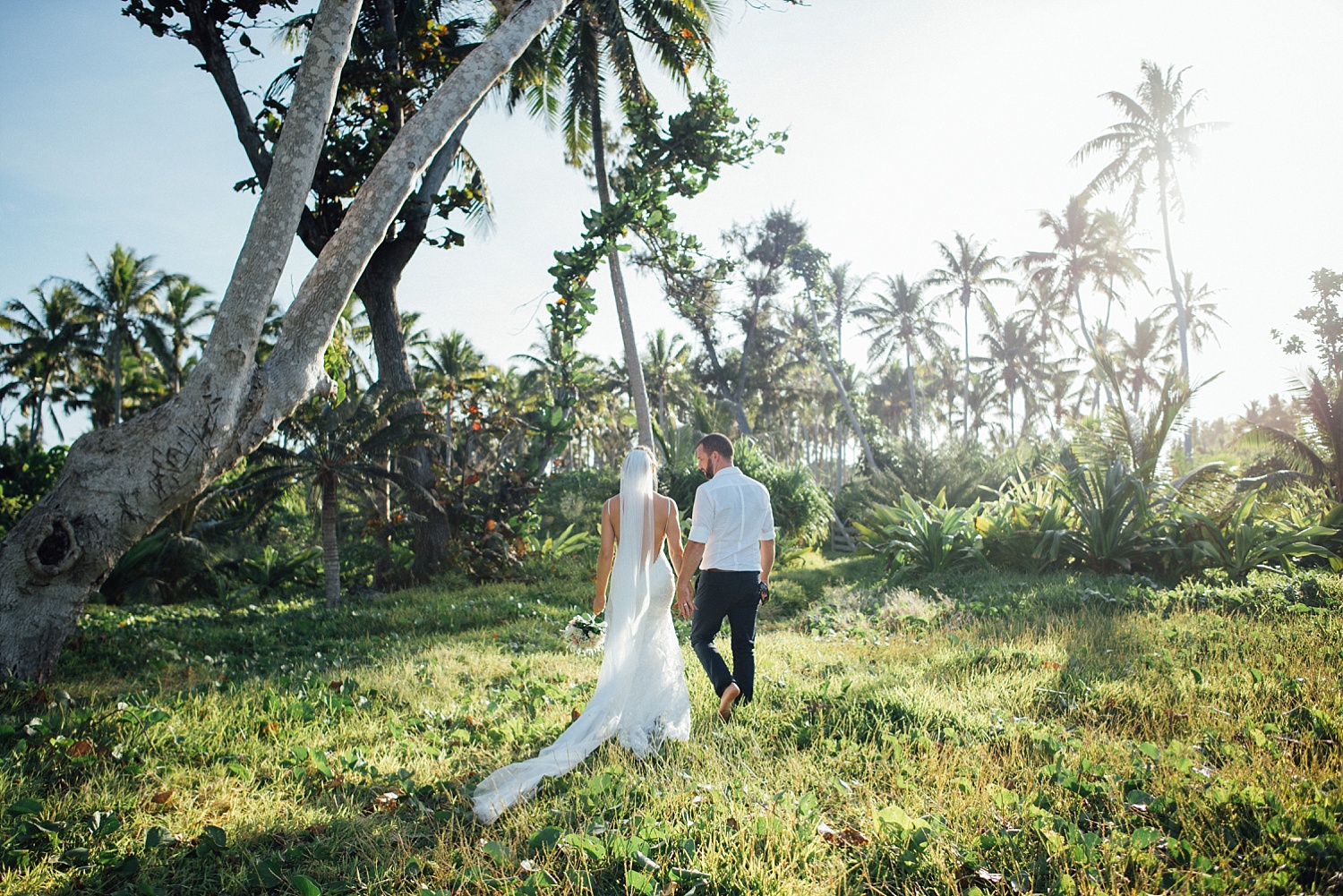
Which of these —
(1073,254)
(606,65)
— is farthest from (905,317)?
(606,65)

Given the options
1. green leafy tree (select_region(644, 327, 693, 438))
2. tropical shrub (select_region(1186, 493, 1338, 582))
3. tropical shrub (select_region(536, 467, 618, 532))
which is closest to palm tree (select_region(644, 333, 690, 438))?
green leafy tree (select_region(644, 327, 693, 438))

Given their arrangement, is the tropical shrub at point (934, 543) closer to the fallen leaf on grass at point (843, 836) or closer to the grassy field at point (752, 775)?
the grassy field at point (752, 775)

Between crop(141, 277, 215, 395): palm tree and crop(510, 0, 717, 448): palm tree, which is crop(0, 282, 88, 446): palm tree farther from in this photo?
crop(510, 0, 717, 448): palm tree

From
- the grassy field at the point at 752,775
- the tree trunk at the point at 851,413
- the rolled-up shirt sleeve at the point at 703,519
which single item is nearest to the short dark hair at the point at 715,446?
the rolled-up shirt sleeve at the point at 703,519

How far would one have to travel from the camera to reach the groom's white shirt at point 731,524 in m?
4.98

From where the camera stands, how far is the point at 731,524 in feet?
16.3

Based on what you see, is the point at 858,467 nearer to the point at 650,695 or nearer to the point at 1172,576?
the point at 1172,576

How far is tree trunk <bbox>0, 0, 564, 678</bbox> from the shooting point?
5156mm

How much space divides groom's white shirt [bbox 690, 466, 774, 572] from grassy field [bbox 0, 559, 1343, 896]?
40.5 inches

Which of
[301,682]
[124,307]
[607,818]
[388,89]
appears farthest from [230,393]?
[124,307]

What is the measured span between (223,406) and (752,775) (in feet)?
14.5

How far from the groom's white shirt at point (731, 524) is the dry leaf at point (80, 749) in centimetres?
370

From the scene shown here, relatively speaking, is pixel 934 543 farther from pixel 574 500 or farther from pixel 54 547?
pixel 54 547

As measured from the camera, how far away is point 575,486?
22016 millimetres
